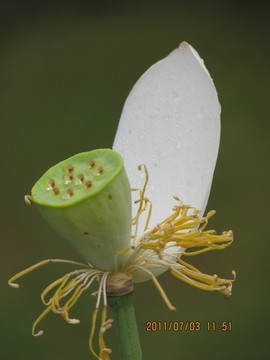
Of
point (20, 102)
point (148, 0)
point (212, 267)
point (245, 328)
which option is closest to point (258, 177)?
point (212, 267)

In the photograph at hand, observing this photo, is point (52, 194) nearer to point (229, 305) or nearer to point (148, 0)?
point (229, 305)

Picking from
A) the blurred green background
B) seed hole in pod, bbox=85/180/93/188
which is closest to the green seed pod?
seed hole in pod, bbox=85/180/93/188

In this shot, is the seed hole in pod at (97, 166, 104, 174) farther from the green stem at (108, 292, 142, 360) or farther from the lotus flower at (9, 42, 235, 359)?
the green stem at (108, 292, 142, 360)

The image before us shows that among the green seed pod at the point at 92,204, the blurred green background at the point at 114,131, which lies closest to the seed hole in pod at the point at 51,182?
the green seed pod at the point at 92,204

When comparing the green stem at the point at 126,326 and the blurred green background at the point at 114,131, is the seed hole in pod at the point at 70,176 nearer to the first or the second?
the green stem at the point at 126,326

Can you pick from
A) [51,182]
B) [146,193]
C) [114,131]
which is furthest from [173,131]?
[114,131]
